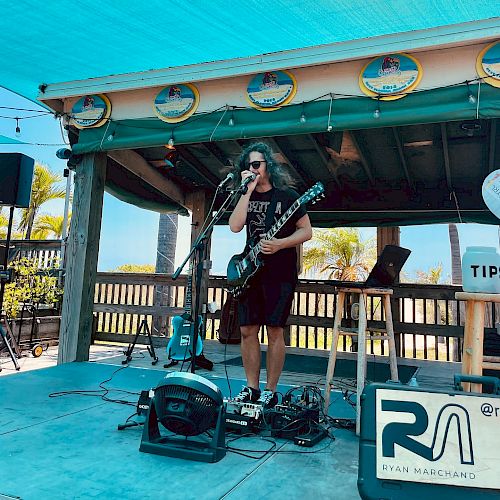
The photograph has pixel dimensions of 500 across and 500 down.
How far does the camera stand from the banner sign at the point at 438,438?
104 centimetres

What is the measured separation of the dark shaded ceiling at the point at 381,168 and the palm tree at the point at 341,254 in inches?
240

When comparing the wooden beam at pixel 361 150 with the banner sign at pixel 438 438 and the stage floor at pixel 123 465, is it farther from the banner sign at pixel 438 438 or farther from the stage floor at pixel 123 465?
the banner sign at pixel 438 438

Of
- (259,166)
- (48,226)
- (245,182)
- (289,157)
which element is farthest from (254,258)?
(48,226)

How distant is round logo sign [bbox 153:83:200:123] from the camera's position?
10.0 ft

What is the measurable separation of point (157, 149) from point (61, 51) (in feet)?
6.36

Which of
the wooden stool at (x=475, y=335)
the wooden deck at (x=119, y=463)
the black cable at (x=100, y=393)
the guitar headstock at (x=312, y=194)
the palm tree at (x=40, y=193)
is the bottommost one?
the black cable at (x=100, y=393)

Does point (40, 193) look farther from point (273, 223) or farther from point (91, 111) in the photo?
point (273, 223)

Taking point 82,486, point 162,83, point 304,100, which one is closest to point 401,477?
point 82,486

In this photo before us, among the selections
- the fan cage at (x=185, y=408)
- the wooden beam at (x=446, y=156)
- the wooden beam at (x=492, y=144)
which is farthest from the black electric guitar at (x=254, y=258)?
the wooden beam at (x=492, y=144)

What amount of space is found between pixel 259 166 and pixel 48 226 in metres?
11.9

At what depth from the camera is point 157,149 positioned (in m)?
4.37

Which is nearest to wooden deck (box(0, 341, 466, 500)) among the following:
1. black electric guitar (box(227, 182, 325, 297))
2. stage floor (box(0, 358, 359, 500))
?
stage floor (box(0, 358, 359, 500))

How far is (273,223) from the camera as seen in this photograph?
7.32 ft

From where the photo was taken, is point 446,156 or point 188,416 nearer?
point 188,416
